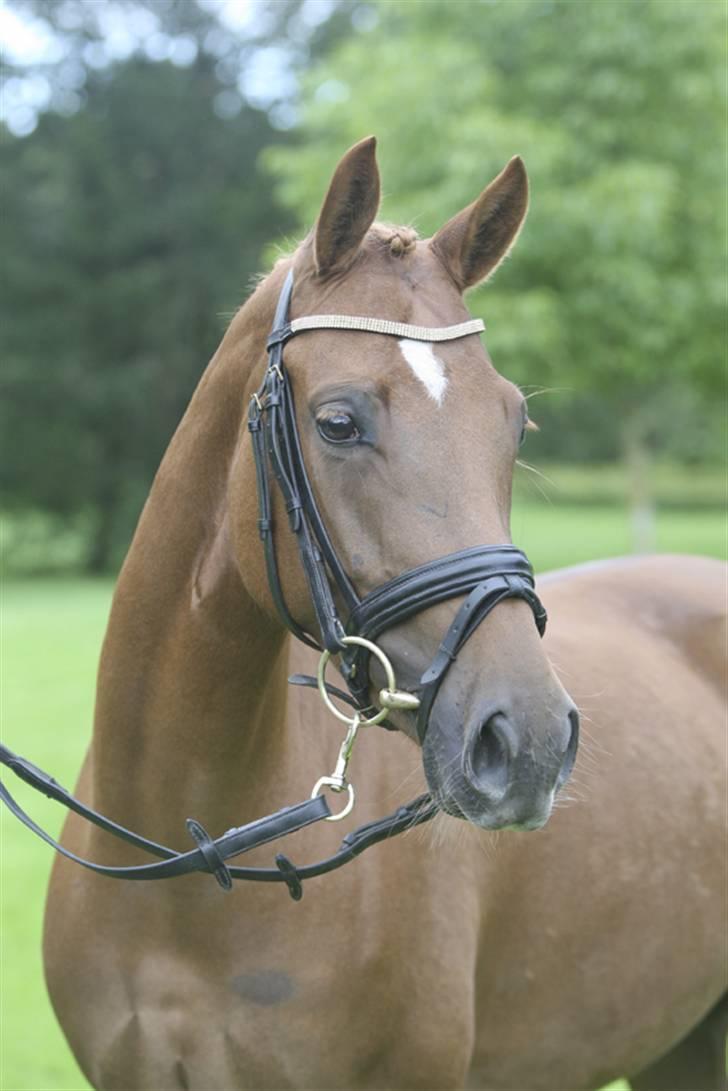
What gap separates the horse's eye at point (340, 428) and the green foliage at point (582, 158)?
15949mm

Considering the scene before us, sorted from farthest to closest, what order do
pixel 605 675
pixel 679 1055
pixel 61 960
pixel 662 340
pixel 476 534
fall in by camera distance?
pixel 662 340, pixel 679 1055, pixel 605 675, pixel 61 960, pixel 476 534

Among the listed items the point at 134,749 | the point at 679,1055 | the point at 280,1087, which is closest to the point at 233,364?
the point at 134,749

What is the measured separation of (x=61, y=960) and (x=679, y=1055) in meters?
2.38

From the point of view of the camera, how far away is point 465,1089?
10.7ft

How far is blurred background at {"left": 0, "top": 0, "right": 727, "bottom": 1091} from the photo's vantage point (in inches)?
708

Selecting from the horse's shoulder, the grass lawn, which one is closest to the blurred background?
the grass lawn

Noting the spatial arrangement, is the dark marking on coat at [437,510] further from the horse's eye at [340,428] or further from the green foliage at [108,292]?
the green foliage at [108,292]

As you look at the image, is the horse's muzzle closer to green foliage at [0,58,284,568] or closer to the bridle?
the bridle

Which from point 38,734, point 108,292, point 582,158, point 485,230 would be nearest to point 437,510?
point 485,230

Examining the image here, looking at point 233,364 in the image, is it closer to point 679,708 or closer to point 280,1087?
point 280,1087

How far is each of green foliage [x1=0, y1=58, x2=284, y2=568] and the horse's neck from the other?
2597 centimetres

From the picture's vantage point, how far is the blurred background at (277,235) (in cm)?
1798

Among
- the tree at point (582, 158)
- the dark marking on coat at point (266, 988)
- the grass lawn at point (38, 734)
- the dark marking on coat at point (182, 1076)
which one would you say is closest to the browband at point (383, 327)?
the dark marking on coat at point (266, 988)

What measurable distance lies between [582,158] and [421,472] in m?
18.0
